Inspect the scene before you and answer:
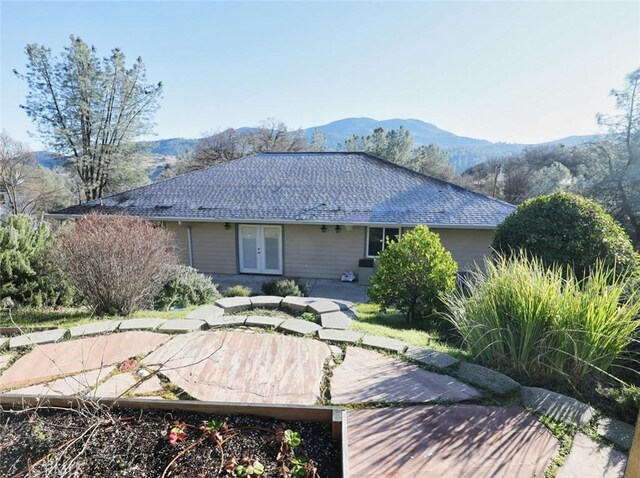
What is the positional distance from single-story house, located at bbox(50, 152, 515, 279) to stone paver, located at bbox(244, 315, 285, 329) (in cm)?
650

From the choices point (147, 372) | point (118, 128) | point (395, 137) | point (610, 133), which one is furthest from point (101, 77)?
point (610, 133)

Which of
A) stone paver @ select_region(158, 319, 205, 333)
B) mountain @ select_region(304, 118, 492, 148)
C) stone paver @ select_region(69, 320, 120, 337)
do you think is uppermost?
mountain @ select_region(304, 118, 492, 148)

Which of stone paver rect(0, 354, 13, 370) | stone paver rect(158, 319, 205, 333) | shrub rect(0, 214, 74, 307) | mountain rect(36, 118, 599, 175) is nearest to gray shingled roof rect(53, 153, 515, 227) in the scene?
shrub rect(0, 214, 74, 307)

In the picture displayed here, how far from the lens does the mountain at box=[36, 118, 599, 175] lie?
81.6ft

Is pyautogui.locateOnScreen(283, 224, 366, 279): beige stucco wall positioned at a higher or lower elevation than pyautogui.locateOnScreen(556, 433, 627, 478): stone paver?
lower

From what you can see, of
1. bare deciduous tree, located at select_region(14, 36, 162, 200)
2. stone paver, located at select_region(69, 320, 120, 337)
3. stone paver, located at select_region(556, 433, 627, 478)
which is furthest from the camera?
bare deciduous tree, located at select_region(14, 36, 162, 200)

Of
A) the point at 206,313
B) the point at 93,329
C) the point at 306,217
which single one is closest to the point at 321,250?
the point at 306,217

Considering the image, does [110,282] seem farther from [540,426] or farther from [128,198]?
[128,198]

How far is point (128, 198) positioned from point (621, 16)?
14.3m

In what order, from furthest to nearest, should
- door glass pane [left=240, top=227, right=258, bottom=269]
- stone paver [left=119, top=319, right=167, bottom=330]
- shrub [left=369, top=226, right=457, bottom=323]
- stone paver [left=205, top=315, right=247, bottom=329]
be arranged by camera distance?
door glass pane [left=240, top=227, right=258, bottom=269] < shrub [left=369, top=226, right=457, bottom=323] < stone paver [left=205, top=315, right=247, bottom=329] < stone paver [left=119, top=319, right=167, bottom=330]

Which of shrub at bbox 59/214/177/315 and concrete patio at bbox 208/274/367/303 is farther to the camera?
concrete patio at bbox 208/274/367/303

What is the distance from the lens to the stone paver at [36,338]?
12.0 ft

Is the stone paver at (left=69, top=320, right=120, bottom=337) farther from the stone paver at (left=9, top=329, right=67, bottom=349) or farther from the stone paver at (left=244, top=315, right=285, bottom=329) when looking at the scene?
the stone paver at (left=244, top=315, right=285, bottom=329)

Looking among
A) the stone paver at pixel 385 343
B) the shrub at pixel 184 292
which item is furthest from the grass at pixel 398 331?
the shrub at pixel 184 292
